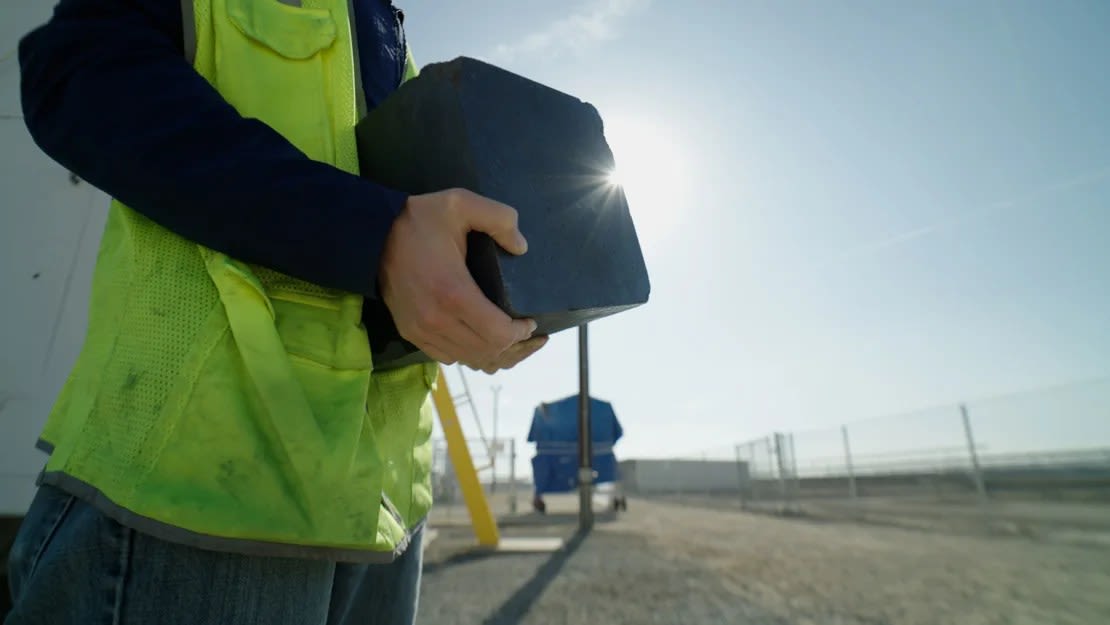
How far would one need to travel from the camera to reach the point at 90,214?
2168 mm

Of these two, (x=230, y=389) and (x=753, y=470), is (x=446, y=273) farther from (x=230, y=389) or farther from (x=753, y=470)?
(x=753, y=470)

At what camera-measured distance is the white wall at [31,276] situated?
192 centimetres

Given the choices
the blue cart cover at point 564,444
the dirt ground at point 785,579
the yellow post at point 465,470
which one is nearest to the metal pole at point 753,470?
the blue cart cover at point 564,444

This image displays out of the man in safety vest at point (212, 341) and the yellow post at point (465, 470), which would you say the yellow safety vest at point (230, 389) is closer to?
the man in safety vest at point (212, 341)

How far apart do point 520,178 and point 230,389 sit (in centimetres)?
41

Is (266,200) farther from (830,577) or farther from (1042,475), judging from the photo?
(1042,475)

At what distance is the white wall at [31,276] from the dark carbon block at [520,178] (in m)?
1.96

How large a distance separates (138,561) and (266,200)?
38cm

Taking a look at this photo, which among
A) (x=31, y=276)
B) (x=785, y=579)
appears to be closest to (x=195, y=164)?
(x=31, y=276)

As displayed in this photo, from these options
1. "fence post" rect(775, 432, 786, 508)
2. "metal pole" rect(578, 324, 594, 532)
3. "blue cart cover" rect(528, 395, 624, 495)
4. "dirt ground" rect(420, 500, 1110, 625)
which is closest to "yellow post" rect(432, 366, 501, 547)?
"dirt ground" rect(420, 500, 1110, 625)

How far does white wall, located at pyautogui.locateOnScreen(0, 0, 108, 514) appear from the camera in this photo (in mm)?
1920

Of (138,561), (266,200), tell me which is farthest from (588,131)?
(138,561)

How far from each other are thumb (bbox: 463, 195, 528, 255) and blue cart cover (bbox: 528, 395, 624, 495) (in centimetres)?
925

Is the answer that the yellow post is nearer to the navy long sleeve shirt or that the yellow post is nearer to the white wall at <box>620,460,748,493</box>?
the navy long sleeve shirt
